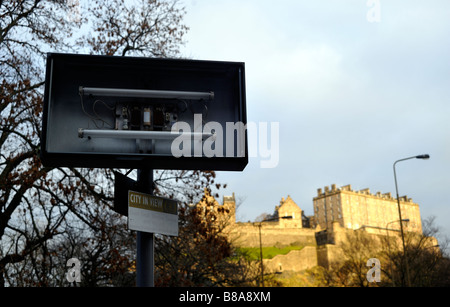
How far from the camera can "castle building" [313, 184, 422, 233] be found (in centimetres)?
12188

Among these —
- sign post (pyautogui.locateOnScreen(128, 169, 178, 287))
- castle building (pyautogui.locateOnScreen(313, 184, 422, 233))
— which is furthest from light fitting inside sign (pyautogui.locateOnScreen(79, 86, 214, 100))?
castle building (pyautogui.locateOnScreen(313, 184, 422, 233))

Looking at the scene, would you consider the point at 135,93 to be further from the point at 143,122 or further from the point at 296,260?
the point at 296,260

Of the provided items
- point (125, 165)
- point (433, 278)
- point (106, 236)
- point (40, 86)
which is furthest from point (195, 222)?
point (433, 278)

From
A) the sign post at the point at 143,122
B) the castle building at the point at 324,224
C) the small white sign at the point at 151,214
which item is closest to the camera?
the small white sign at the point at 151,214

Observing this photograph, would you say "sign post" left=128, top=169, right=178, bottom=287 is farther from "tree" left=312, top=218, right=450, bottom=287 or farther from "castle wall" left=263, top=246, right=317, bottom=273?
"castle wall" left=263, top=246, right=317, bottom=273

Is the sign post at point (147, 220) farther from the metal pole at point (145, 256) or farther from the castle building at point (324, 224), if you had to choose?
the castle building at point (324, 224)

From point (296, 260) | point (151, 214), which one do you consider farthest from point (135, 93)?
point (296, 260)

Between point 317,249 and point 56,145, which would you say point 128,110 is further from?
point 317,249

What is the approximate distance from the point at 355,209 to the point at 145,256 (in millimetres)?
126407

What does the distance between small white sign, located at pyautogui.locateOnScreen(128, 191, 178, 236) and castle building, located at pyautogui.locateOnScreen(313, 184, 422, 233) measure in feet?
381

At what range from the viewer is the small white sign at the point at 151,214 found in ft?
11.8

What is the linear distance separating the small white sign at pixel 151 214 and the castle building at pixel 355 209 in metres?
116

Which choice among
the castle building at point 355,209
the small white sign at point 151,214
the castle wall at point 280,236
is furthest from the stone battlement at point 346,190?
the small white sign at point 151,214
